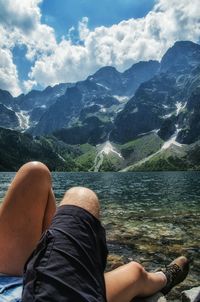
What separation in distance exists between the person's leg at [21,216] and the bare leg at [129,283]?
1.16 m

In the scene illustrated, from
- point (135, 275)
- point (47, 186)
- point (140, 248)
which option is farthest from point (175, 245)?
point (47, 186)

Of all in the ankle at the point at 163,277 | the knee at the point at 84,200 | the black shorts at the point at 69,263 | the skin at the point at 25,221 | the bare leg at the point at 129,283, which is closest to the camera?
the black shorts at the point at 69,263

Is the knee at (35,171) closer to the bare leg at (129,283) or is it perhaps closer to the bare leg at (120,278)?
the bare leg at (120,278)

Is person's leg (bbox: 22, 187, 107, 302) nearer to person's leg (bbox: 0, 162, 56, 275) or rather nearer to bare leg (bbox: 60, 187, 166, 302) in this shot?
bare leg (bbox: 60, 187, 166, 302)

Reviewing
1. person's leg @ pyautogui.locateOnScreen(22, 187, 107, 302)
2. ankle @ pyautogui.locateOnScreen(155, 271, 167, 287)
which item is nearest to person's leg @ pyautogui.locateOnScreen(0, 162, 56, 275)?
person's leg @ pyautogui.locateOnScreen(22, 187, 107, 302)

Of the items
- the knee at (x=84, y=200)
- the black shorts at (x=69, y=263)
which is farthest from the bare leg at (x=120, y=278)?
the black shorts at (x=69, y=263)

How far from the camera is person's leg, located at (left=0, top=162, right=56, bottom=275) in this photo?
14.8 ft

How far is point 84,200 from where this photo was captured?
12.3 feet

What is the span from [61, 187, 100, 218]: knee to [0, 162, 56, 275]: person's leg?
82cm

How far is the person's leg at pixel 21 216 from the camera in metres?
4.51

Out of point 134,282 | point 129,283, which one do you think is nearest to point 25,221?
point 129,283

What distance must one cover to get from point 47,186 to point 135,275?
1836 mm

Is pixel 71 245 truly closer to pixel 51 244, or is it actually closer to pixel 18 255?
pixel 51 244

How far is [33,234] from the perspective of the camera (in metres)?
4.66
